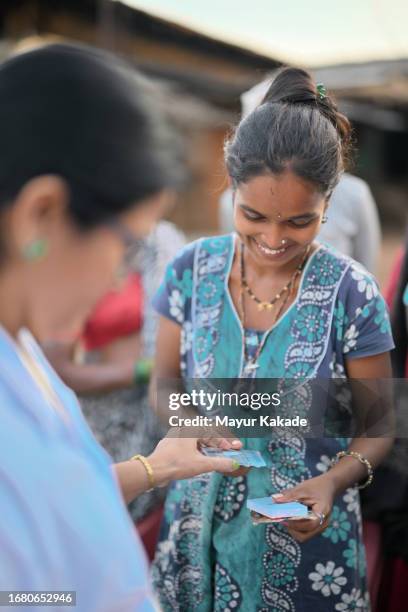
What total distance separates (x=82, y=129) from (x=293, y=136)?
697mm

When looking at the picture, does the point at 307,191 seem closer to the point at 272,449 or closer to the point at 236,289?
the point at 236,289

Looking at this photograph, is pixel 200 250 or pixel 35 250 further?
pixel 200 250

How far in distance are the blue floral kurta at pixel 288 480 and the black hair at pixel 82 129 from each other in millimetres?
675

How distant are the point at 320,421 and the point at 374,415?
143 mm

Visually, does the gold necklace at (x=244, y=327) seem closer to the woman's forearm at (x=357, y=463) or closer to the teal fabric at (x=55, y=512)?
the woman's forearm at (x=357, y=463)

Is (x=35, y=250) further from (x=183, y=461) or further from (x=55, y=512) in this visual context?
(x=183, y=461)

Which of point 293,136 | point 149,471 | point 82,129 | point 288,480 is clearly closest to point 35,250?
point 82,129

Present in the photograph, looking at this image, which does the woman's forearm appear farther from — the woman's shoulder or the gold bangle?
the woman's shoulder


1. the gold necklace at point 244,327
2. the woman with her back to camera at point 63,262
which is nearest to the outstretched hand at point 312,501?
the gold necklace at point 244,327

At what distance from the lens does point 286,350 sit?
4.53 feet

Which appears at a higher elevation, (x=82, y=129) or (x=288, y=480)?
(x=82, y=129)

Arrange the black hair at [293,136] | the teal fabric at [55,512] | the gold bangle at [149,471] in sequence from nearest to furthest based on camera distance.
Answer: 1. the teal fabric at [55,512]
2. the gold bangle at [149,471]
3. the black hair at [293,136]

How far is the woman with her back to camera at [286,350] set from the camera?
1.33 m

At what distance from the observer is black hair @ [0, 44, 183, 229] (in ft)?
2.35
